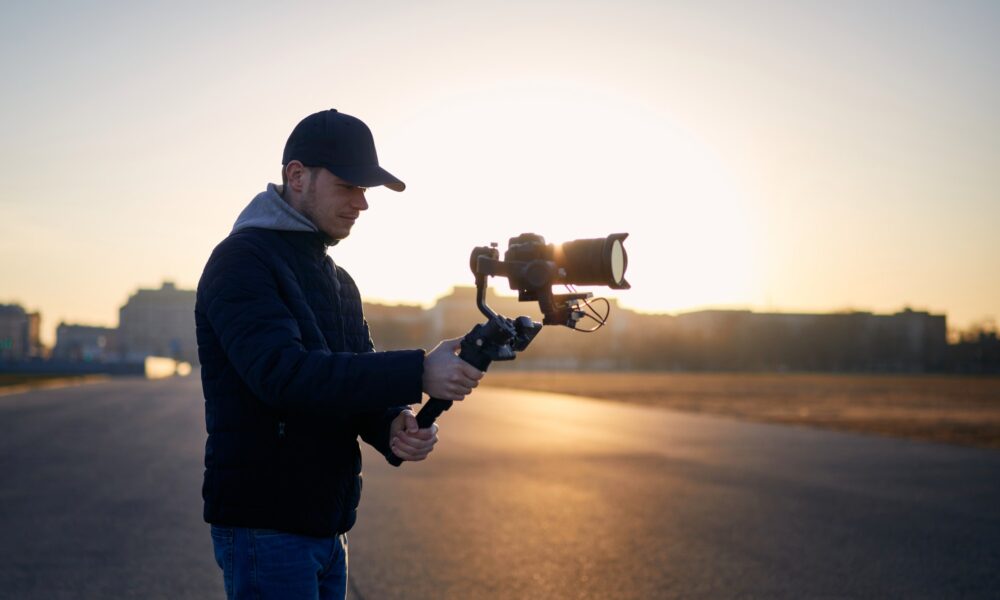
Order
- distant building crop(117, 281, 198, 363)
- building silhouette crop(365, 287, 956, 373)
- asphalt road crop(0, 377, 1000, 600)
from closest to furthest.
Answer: asphalt road crop(0, 377, 1000, 600)
building silhouette crop(365, 287, 956, 373)
distant building crop(117, 281, 198, 363)

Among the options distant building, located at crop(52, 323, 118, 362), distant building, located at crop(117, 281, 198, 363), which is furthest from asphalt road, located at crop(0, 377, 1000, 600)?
distant building, located at crop(52, 323, 118, 362)

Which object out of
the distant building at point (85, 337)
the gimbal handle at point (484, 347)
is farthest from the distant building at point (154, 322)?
the gimbal handle at point (484, 347)

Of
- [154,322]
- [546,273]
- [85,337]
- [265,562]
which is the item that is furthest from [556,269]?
[85,337]

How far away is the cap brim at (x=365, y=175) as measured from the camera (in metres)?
2.41

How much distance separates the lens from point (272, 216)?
2.44 meters

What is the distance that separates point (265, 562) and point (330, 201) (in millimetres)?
911

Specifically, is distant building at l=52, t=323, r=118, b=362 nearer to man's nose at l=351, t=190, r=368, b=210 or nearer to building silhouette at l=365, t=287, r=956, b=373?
building silhouette at l=365, t=287, r=956, b=373

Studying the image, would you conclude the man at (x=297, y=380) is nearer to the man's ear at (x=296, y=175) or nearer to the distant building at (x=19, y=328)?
the man's ear at (x=296, y=175)

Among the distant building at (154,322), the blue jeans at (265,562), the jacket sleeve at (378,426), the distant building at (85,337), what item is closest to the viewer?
the blue jeans at (265,562)

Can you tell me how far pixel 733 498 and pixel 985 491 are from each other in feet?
9.99

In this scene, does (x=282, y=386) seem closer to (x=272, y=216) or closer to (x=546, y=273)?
(x=272, y=216)

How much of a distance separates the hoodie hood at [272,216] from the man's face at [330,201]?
0.03 m

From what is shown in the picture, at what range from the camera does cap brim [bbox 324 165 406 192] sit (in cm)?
241

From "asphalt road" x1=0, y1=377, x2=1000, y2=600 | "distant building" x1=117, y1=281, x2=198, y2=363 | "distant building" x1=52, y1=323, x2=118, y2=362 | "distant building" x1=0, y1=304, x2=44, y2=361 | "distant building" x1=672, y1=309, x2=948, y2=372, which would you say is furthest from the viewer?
"distant building" x1=52, y1=323, x2=118, y2=362
